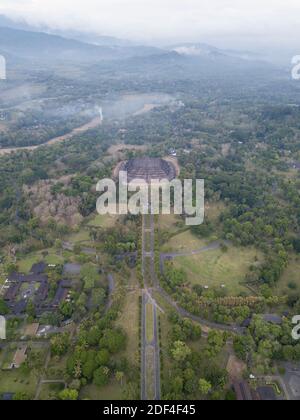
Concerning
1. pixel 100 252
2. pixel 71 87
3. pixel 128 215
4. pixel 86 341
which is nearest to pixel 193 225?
pixel 128 215

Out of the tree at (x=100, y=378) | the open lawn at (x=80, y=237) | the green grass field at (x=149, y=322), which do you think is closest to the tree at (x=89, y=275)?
the open lawn at (x=80, y=237)

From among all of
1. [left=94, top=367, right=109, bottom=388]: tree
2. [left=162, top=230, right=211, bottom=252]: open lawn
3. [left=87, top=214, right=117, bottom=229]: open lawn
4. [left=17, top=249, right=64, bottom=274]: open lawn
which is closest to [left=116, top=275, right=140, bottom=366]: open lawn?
[left=94, top=367, right=109, bottom=388]: tree

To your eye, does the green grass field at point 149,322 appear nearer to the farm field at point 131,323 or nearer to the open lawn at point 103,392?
the farm field at point 131,323

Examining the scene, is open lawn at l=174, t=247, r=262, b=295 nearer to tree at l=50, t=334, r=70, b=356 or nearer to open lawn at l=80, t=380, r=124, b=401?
open lawn at l=80, t=380, r=124, b=401

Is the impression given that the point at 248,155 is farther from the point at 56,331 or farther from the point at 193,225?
the point at 56,331

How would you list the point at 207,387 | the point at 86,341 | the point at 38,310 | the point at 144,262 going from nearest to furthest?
the point at 207,387
the point at 86,341
the point at 38,310
the point at 144,262

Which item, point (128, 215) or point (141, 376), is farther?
point (128, 215)

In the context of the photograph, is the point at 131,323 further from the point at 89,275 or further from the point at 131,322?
the point at 89,275
